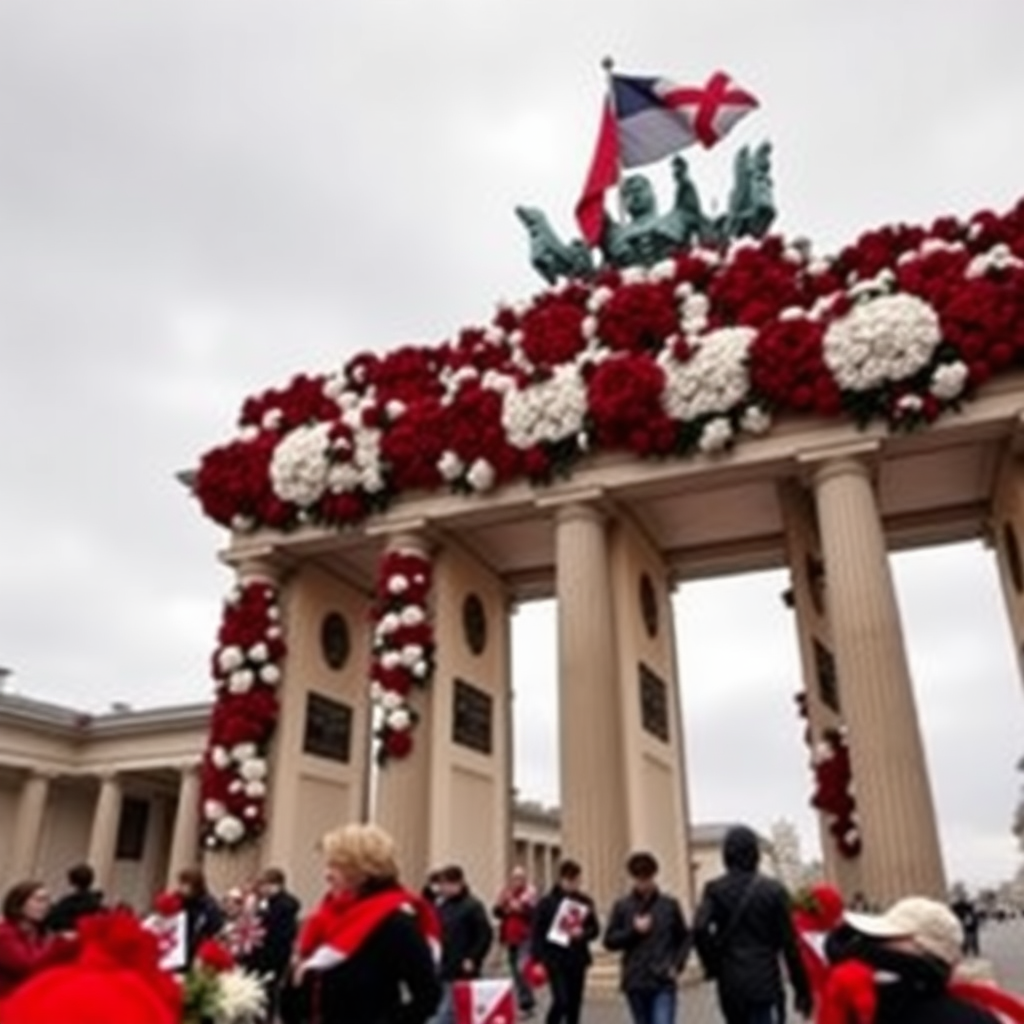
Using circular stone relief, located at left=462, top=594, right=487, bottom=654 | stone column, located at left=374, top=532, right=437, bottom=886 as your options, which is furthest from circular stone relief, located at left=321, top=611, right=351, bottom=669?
stone column, located at left=374, top=532, right=437, bottom=886

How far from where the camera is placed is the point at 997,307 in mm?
15648

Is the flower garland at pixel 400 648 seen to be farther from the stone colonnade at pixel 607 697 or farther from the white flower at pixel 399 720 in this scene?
the stone colonnade at pixel 607 697

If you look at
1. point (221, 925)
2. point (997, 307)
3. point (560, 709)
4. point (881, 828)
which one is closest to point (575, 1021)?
point (221, 925)

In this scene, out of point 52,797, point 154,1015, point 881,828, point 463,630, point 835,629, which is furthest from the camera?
point 52,797

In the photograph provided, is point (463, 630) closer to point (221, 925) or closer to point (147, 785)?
point (221, 925)

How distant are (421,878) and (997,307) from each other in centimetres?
1268

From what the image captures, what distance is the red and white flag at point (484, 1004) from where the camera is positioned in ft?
24.0

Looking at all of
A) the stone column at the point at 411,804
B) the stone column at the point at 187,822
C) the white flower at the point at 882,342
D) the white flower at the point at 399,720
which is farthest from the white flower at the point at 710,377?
the stone column at the point at 187,822

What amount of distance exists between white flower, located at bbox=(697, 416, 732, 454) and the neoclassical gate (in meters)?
0.04

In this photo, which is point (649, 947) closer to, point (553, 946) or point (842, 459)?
point (553, 946)

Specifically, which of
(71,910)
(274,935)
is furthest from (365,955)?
(274,935)

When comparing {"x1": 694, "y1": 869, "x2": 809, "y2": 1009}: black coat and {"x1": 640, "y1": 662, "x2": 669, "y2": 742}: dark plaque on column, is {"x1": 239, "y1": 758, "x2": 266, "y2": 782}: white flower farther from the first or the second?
{"x1": 694, "y1": 869, "x2": 809, "y2": 1009}: black coat

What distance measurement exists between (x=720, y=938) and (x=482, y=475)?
1253cm

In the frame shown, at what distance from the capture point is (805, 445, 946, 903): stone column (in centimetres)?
1408
